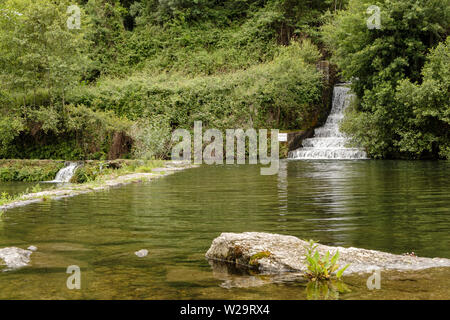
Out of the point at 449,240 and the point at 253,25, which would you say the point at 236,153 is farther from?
the point at 449,240

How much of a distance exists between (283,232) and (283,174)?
1076 cm

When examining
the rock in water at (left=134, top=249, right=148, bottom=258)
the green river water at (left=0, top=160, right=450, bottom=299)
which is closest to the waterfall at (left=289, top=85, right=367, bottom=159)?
the green river water at (left=0, top=160, right=450, bottom=299)

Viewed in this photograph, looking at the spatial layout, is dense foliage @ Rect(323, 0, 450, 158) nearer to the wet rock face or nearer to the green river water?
the green river water

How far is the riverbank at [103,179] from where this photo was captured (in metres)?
11.9

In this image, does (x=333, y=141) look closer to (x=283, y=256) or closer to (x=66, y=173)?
(x=66, y=173)

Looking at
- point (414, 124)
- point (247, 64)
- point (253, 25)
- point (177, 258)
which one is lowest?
point (177, 258)

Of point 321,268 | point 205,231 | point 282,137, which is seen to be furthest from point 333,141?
point 321,268

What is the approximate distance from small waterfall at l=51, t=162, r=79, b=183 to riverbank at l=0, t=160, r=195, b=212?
30.2 inches

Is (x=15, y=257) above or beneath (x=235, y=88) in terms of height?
beneath

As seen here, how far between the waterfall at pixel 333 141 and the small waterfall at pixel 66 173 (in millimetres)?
12275

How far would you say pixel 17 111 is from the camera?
89.6 feet

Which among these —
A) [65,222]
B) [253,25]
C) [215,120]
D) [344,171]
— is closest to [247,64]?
[253,25]

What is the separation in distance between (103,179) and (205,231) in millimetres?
9942

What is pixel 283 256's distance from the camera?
550cm
